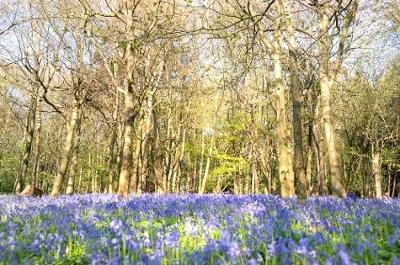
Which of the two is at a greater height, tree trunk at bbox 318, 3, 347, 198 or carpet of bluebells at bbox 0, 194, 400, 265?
tree trunk at bbox 318, 3, 347, 198

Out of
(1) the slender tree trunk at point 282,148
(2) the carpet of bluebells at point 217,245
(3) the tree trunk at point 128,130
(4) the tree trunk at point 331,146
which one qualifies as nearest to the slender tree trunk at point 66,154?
(3) the tree trunk at point 128,130

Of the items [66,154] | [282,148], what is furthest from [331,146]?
[66,154]

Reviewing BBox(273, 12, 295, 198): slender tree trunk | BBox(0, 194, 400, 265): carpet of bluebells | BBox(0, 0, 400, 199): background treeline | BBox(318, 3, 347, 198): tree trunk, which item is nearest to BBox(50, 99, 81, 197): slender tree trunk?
BBox(0, 0, 400, 199): background treeline

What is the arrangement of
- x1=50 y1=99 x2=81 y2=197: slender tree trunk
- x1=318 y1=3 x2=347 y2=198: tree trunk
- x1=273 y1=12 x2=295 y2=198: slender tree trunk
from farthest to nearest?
x1=50 y1=99 x2=81 y2=197: slender tree trunk < x1=318 y1=3 x2=347 y2=198: tree trunk < x1=273 y1=12 x2=295 y2=198: slender tree trunk

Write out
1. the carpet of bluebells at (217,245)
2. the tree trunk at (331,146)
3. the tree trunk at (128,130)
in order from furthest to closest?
1. the tree trunk at (128,130)
2. the tree trunk at (331,146)
3. the carpet of bluebells at (217,245)

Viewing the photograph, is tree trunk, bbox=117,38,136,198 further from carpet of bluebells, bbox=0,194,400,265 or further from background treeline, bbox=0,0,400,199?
carpet of bluebells, bbox=0,194,400,265

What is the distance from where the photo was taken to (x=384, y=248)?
3438 mm

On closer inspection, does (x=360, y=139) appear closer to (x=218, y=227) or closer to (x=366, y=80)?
(x=366, y=80)

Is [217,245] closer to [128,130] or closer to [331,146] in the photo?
[128,130]

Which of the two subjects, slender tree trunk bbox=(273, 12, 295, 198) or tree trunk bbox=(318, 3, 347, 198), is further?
tree trunk bbox=(318, 3, 347, 198)

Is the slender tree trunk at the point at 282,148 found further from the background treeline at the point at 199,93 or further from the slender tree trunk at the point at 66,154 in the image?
the slender tree trunk at the point at 66,154

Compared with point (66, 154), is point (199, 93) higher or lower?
higher

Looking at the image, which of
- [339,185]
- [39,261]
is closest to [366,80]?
[339,185]

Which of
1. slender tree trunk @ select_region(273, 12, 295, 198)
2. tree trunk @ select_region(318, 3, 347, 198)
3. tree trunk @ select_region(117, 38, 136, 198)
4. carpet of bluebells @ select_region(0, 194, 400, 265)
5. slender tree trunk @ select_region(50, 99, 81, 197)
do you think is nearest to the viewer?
carpet of bluebells @ select_region(0, 194, 400, 265)
